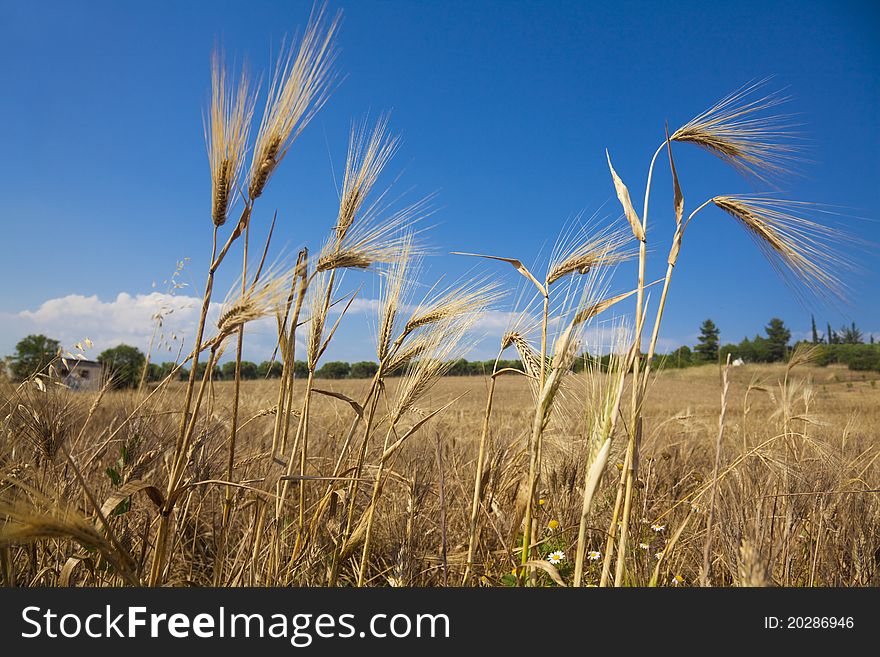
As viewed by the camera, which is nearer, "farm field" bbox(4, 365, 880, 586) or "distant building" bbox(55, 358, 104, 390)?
"farm field" bbox(4, 365, 880, 586)

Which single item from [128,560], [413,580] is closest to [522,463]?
[413,580]

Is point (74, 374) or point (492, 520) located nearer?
point (492, 520)

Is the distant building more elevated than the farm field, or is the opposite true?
A: the distant building

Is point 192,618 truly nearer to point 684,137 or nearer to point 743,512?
point 684,137

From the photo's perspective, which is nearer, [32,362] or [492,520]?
[492,520]

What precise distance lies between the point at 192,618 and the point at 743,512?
7.70 ft

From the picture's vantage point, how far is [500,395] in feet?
51.3

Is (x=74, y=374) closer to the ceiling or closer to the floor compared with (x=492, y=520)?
closer to the ceiling

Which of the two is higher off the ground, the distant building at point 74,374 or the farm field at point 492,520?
the distant building at point 74,374

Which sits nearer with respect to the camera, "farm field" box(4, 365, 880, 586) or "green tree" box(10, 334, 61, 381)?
"farm field" box(4, 365, 880, 586)

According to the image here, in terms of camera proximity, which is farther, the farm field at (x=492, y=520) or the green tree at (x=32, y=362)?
the green tree at (x=32, y=362)

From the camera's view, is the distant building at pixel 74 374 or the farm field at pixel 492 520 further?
the distant building at pixel 74 374

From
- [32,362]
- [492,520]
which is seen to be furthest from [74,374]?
[492,520]

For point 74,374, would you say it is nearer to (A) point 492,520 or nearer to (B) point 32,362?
(B) point 32,362
